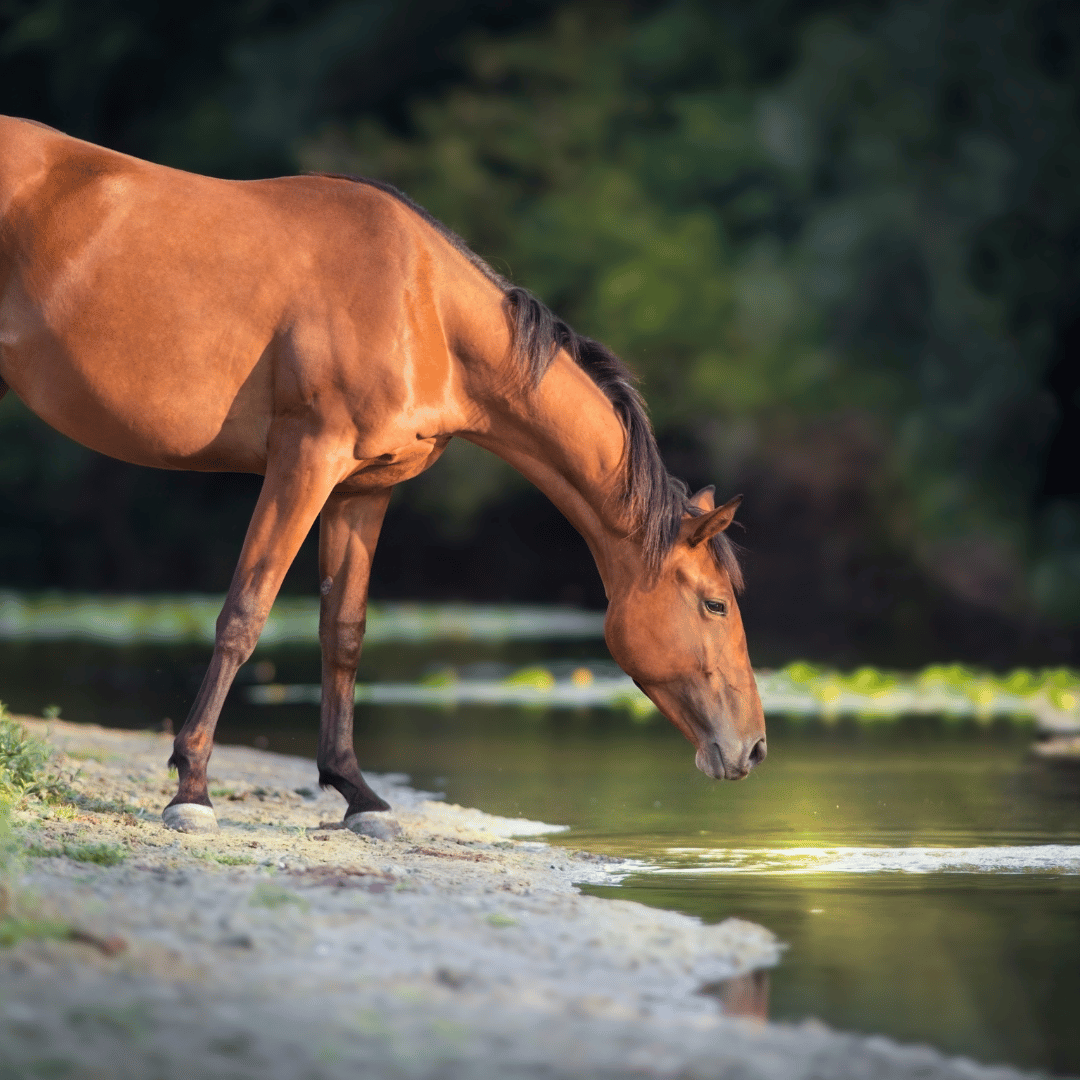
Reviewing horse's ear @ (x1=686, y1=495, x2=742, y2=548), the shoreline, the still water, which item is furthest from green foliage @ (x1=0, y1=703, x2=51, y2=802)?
horse's ear @ (x1=686, y1=495, x2=742, y2=548)

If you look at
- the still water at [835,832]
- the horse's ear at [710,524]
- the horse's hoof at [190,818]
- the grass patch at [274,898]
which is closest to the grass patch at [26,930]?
the grass patch at [274,898]

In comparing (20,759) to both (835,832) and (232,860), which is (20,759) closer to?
(232,860)

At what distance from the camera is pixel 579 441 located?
6.45m

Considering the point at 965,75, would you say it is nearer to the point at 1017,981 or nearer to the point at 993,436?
the point at 993,436

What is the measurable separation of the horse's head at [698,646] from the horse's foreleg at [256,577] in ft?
3.68

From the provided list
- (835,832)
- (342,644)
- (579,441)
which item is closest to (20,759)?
(342,644)

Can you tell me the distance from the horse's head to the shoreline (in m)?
0.83

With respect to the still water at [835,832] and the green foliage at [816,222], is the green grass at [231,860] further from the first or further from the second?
the green foliage at [816,222]

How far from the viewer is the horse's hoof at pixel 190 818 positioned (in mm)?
5945

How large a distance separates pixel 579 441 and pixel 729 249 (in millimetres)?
19673

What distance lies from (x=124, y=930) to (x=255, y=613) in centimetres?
230

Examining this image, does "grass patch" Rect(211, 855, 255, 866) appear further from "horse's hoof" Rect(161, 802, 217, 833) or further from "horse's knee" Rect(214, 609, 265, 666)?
"horse's knee" Rect(214, 609, 265, 666)

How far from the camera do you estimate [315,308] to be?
6.25 meters

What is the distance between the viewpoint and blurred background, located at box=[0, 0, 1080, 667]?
70.2ft
